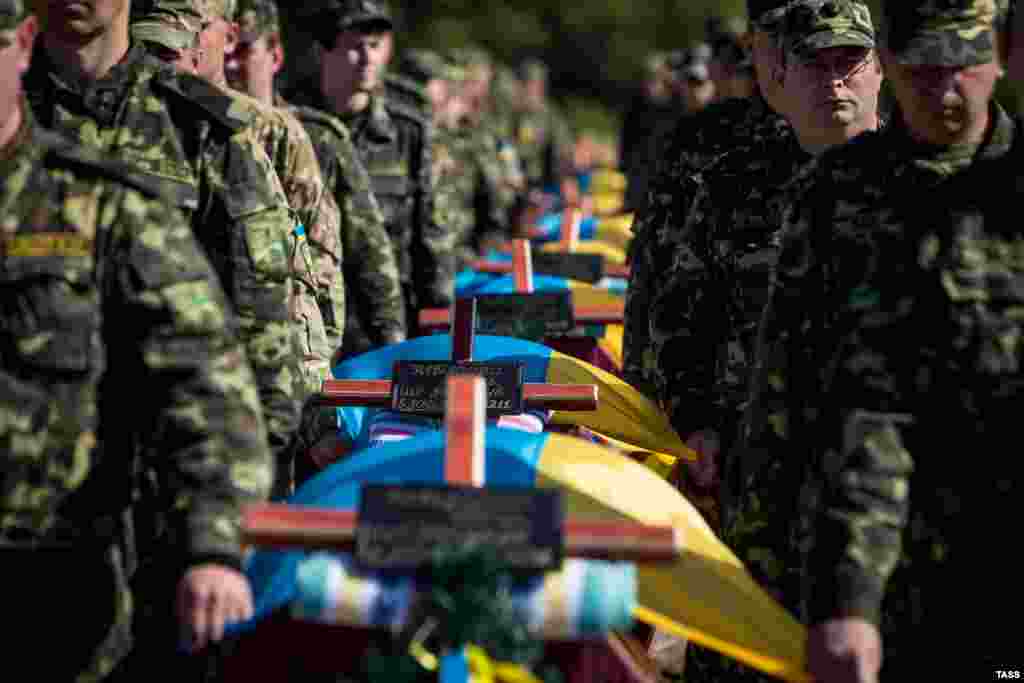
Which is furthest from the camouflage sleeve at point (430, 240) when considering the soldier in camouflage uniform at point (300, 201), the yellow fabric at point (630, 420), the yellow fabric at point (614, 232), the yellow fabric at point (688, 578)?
the yellow fabric at point (688, 578)

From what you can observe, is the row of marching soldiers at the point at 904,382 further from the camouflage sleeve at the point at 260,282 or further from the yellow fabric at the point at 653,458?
the yellow fabric at the point at 653,458

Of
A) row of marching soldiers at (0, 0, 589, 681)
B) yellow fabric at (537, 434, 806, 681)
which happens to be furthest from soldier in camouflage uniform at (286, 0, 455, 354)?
yellow fabric at (537, 434, 806, 681)

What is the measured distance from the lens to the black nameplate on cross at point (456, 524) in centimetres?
430

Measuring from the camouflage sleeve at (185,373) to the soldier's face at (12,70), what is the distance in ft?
1.07

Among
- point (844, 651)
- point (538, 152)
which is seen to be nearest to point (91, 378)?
point (844, 651)

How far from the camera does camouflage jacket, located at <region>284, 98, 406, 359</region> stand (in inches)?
352

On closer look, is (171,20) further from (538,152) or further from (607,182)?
(538,152)

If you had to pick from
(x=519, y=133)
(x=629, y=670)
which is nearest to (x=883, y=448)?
(x=629, y=670)

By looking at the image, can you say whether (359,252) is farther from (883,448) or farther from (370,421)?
(883,448)

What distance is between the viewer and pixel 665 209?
8188 mm

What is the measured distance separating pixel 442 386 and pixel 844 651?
7.66ft

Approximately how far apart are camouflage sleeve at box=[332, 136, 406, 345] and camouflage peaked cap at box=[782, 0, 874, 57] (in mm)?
2698

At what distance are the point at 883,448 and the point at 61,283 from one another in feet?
5.94

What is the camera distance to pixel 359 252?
9.01m
